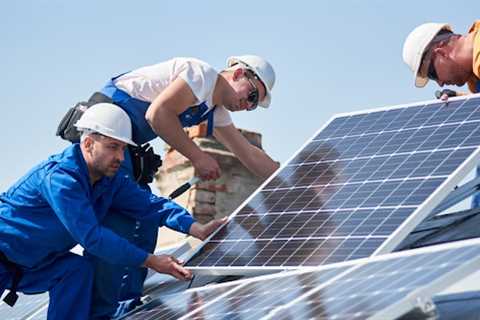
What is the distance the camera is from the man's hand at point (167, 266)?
259 inches

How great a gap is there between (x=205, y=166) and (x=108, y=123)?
941 mm

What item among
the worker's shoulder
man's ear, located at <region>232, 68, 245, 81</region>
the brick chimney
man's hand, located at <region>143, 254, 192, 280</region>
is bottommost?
the brick chimney

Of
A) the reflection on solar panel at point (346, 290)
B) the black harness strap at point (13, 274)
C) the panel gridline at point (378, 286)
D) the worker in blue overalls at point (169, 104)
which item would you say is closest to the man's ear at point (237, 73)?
the worker in blue overalls at point (169, 104)

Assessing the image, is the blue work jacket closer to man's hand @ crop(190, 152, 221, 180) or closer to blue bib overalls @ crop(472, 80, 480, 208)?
man's hand @ crop(190, 152, 221, 180)

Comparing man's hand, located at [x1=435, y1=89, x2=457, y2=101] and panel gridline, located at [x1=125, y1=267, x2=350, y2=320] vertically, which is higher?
man's hand, located at [x1=435, y1=89, x2=457, y2=101]

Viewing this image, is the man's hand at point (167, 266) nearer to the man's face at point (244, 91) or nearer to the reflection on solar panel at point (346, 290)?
the reflection on solar panel at point (346, 290)

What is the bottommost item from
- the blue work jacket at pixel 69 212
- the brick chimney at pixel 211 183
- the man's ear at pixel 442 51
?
the brick chimney at pixel 211 183

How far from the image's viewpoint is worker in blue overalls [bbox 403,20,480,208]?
24.3 ft

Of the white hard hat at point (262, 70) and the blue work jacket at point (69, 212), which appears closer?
the blue work jacket at point (69, 212)

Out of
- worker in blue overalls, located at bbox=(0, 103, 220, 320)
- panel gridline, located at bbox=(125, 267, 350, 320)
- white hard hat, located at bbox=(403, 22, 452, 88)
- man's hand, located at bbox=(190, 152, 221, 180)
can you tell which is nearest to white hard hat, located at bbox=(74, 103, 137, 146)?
worker in blue overalls, located at bbox=(0, 103, 220, 320)

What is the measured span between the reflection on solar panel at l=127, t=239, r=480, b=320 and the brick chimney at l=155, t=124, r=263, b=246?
5.53 m

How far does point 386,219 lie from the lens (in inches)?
237

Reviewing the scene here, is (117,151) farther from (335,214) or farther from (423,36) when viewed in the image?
(423,36)

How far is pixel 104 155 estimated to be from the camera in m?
6.81
